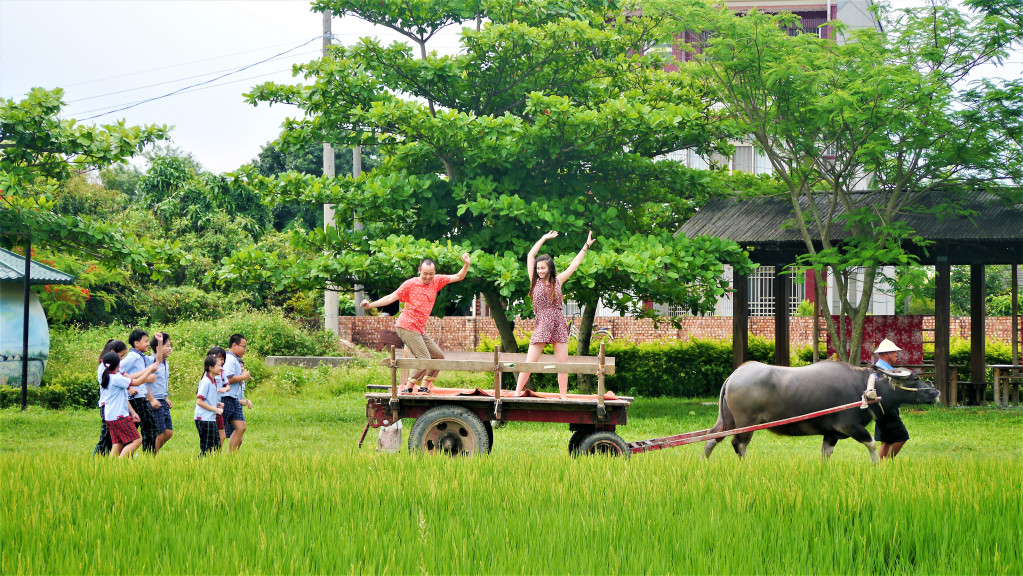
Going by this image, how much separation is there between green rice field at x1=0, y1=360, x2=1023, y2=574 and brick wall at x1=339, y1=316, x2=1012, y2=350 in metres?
17.4

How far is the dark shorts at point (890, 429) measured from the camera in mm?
9516

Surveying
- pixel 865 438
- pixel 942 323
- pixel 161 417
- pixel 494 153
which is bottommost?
pixel 865 438

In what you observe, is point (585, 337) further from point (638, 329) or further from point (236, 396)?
point (236, 396)

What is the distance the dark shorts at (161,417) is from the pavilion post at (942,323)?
1349cm

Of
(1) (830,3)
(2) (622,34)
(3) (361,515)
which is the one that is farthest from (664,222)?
(1) (830,3)

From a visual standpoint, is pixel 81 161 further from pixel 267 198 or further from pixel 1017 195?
pixel 1017 195

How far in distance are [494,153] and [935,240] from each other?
7.71m

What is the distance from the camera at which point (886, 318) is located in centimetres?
2002

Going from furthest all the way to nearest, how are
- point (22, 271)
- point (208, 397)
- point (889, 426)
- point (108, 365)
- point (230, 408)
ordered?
1. point (22, 271)
2. point (230, 408)
3. point (208, 397)
4. point (889, 426)
5. point (108, 365)

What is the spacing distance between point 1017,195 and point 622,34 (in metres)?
7.29

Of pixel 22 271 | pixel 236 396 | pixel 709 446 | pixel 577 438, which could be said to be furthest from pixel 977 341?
pixel 22 271

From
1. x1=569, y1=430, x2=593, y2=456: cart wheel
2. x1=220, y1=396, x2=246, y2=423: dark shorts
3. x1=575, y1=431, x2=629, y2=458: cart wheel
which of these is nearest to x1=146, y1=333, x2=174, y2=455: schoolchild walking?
x1=220, y1=396, x2=246, y2=423: dark shorts

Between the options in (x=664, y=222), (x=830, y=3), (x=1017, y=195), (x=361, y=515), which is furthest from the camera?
(x=830, y=3)

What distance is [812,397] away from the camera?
977 centimetres
